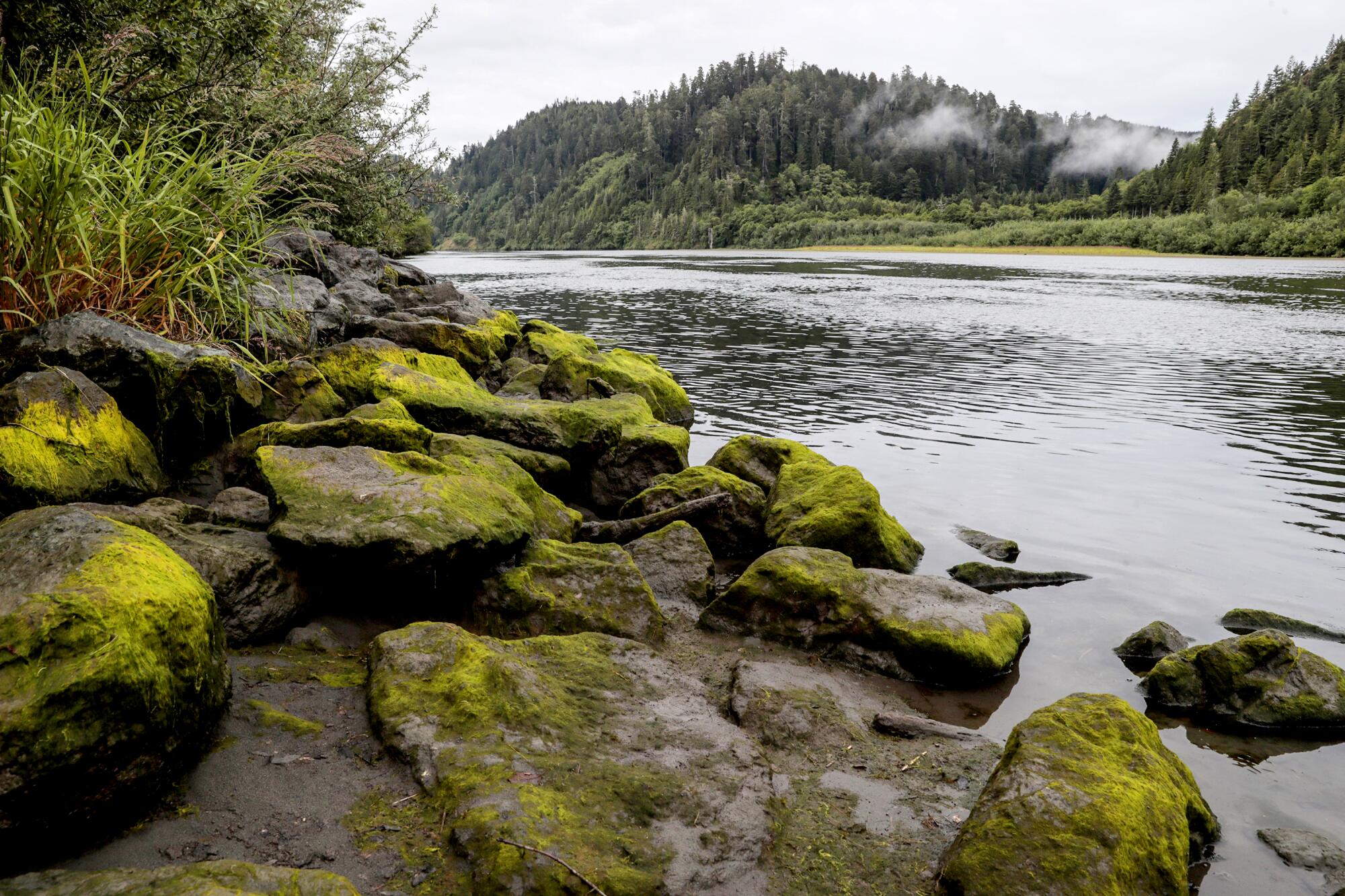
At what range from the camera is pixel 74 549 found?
3.68 metres

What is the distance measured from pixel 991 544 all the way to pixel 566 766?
741cm

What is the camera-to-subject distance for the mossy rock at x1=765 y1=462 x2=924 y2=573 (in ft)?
A: 29.2

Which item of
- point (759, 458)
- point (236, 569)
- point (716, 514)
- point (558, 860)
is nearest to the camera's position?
point (558, 860)

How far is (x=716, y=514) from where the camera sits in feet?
31.8

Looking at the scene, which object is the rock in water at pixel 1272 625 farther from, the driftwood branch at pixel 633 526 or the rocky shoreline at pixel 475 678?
the driftwood branch at pixel 633 526

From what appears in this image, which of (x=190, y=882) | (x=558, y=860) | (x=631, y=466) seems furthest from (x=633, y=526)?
(x=190, y=882)

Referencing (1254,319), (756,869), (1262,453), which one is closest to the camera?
(756,869)

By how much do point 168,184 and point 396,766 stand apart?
18.2 ft

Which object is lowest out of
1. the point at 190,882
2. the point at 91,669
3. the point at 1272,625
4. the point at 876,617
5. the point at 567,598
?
the point at 1272,625

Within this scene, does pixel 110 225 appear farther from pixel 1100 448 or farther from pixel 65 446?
pixel 1100 448

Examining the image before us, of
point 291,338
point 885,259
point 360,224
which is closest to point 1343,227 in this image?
point 885,259

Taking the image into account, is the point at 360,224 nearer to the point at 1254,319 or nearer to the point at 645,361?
the point at 645,361

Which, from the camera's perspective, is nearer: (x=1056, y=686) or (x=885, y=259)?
(x=1056, y=686)

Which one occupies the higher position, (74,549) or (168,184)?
(168,184)
